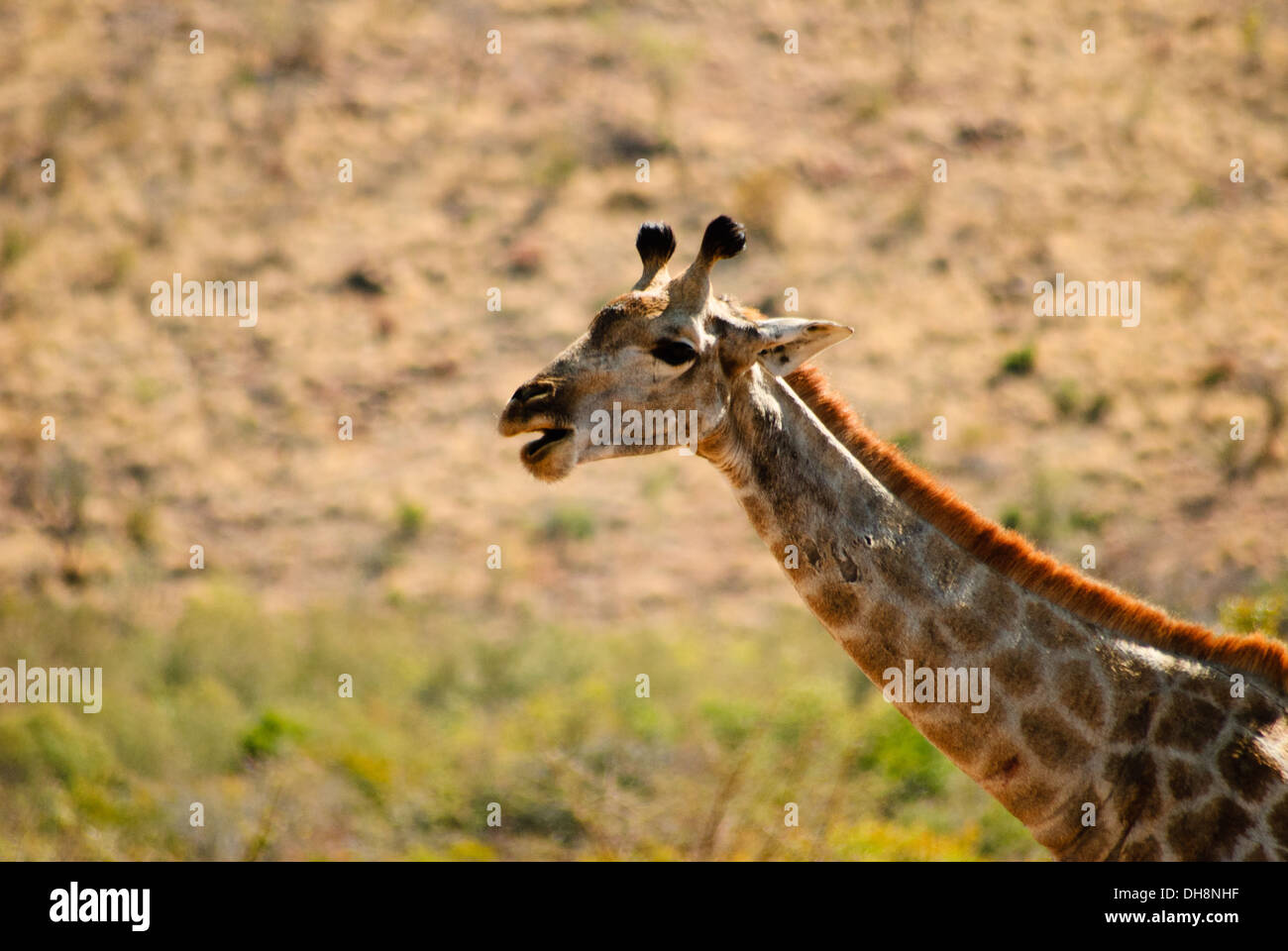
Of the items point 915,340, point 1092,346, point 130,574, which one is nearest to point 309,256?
point 130,574

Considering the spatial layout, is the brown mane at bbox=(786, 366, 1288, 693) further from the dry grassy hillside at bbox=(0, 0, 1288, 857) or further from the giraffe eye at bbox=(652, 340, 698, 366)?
the dry grassy hillside at bbox=(0, 0, 1288, 857)

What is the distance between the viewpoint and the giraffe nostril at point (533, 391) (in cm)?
741

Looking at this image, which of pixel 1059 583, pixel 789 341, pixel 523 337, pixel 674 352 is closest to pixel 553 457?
pixel 674 352

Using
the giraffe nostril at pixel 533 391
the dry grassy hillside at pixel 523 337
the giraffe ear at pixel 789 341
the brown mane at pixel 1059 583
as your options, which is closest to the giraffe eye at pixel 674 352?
the giraffe ear at pixel 789 341

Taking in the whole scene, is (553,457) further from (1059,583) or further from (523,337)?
(523,337)

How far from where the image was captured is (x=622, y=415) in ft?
24.9

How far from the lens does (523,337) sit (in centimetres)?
2897

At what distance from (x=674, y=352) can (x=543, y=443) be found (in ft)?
3.05

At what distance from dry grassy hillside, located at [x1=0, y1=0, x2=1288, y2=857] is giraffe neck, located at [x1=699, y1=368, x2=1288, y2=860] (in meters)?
8.95

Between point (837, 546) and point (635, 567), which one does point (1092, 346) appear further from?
point (837, 546)

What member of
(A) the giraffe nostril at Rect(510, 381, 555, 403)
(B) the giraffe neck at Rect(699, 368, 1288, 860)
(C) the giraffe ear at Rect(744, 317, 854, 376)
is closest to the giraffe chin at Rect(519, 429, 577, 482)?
(A) the giraffe nostril at Rect(510, 381, 555, 403)

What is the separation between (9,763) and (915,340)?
Result: 19.1 meters

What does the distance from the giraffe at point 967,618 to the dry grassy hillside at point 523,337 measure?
29.5 feet

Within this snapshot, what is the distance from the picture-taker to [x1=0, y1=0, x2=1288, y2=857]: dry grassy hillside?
2056 cm
